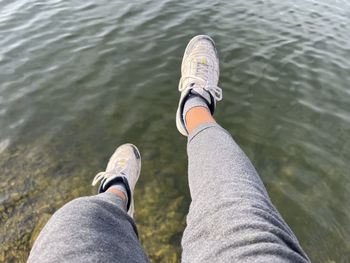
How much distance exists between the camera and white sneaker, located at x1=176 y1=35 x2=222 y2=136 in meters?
3.09

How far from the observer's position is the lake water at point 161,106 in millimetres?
2916

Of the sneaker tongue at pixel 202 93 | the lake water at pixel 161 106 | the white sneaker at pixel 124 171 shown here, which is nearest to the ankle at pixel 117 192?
the white sneaker at pixel 124 171

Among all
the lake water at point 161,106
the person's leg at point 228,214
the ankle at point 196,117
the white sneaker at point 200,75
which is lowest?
the lake water at point 161,106

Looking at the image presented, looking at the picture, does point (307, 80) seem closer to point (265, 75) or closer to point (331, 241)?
point (265, 75)

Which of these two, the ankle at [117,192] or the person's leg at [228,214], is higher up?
the person's leg at [228,214]

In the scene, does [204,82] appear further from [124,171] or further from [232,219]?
[232,219]

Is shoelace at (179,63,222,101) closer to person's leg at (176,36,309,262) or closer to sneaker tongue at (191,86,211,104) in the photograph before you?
sneaker tongue at (191,86,211,104)

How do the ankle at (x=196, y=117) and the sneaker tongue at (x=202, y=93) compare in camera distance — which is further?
the sneaker tongue at (x=202, y=93)

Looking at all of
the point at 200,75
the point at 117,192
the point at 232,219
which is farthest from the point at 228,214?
the point at 200,75

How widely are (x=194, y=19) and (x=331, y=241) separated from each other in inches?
177

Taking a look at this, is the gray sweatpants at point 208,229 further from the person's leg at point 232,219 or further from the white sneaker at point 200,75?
the white sneaker at point 200,75

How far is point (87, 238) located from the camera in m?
1.34

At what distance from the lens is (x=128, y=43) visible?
5.13 meters

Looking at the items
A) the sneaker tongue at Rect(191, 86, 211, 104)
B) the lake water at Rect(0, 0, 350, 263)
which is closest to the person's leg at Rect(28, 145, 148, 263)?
the lake water at Rect(0, 0, 350, 263)
